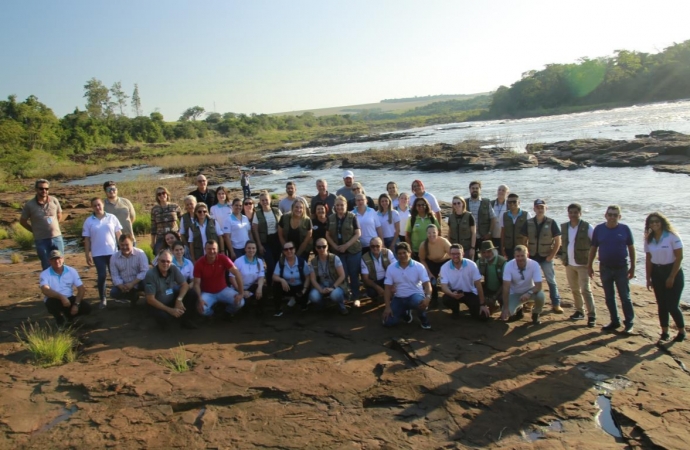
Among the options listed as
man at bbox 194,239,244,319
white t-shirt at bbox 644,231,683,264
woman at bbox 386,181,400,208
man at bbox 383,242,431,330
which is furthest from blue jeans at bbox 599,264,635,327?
man at bbox 194,239,244,319

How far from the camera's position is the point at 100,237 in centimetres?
668

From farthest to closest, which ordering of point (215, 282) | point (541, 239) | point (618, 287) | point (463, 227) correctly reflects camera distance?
1. point (463, 227)
2. point (541, 239)
3. point (215, 282)
4. point (618, 287)

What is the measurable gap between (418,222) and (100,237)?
442 centimetres

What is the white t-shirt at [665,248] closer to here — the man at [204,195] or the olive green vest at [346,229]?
the olive green vest at [346,229]

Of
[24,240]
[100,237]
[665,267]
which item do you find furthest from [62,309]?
[24,240]

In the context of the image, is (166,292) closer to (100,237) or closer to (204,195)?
(100,237)

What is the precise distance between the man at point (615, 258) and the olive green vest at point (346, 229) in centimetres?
306

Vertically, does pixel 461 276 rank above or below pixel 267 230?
below

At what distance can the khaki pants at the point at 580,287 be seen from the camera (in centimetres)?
637

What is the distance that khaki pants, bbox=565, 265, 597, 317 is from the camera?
637cm

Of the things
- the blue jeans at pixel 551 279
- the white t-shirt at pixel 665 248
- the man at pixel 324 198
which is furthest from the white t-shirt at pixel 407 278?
the white t-shirt at pixel 665 248

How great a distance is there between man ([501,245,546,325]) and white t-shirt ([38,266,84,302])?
5499mm

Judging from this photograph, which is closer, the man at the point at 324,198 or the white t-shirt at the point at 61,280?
the white t-shirt at the point at 61,280

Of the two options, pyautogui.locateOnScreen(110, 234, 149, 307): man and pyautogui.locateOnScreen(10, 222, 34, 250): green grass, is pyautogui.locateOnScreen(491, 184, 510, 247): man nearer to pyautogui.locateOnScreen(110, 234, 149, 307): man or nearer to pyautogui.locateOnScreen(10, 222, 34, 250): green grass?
pyautogui.locateOnScreen(110, 234, 149, 307): man
